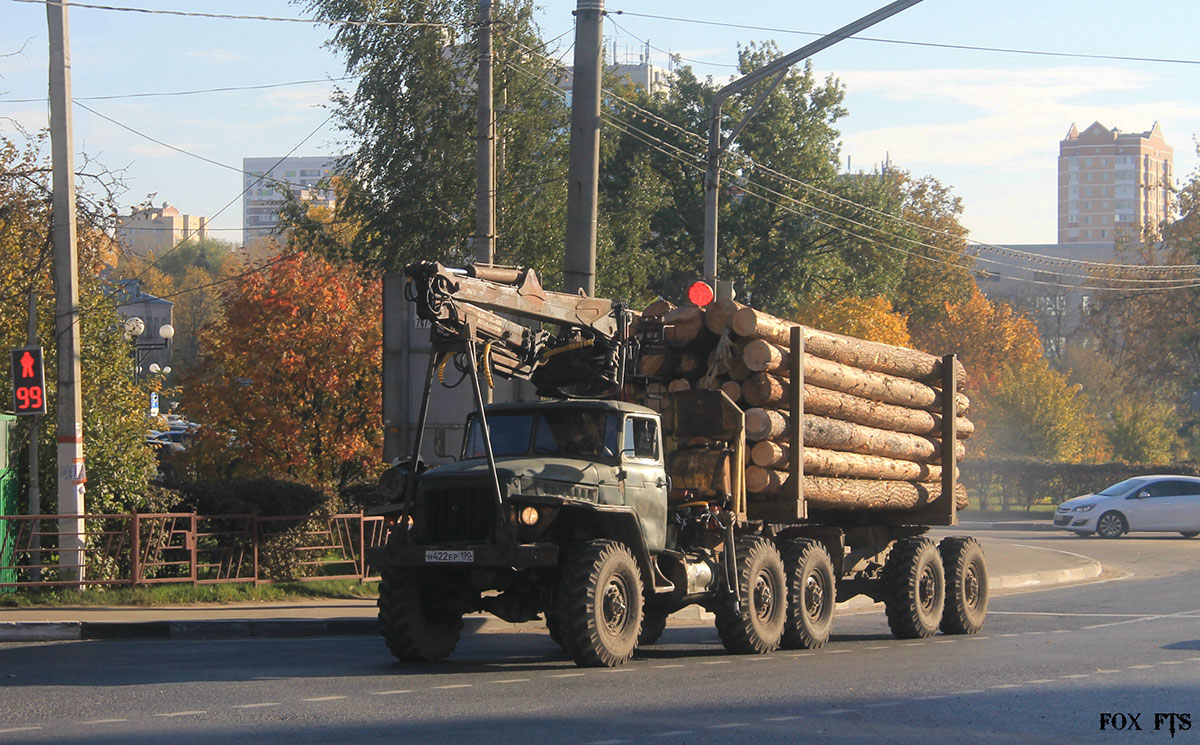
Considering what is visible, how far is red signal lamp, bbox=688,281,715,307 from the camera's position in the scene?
1484 centimetres

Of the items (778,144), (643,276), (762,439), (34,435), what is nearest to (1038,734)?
(762,439)

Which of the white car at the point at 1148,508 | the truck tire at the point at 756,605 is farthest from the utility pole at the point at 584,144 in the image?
the white car at the point at 1148,508

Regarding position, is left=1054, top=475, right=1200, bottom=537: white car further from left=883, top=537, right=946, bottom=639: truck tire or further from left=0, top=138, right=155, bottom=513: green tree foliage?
left=0, top=138, right=155, bottom=513: green tree foliage

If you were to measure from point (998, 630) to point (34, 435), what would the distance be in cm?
1273

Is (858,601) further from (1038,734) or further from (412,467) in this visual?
(1038,734)

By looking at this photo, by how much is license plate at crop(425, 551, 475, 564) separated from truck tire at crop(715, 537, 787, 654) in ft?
9.96

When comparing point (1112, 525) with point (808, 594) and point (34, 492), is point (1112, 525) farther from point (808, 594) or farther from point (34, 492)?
point (34, 492)

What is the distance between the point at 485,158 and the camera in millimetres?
19719

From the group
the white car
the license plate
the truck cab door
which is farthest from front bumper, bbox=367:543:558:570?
the white car

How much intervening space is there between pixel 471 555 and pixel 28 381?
339 inches

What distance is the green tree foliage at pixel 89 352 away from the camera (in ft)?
63.0

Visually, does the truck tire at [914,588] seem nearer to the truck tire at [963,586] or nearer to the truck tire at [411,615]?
the truck tire at [963,586]

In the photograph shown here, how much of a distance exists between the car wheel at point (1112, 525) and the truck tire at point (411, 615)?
27113 millimetres

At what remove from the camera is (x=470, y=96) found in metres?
32.9
